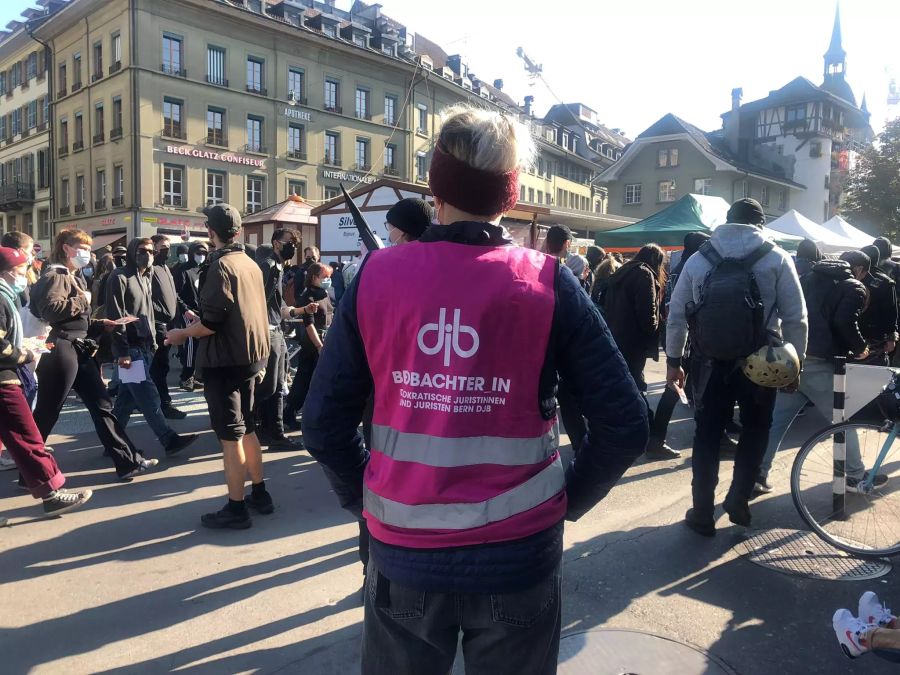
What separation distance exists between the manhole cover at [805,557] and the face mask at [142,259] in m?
5.54

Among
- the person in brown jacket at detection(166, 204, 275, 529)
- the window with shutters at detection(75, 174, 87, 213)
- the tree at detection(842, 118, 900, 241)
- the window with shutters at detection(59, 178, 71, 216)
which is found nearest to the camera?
the person in brown jacket at detection(166, 204, 275, 529)

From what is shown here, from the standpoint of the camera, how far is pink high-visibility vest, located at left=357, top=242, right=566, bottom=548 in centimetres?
152

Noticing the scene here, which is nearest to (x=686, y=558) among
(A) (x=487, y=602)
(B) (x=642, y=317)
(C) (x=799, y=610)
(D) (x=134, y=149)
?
(C) (x=799, y=610)

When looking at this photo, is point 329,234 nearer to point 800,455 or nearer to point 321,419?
point 800,455

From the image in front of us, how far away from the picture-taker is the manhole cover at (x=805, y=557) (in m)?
3.72

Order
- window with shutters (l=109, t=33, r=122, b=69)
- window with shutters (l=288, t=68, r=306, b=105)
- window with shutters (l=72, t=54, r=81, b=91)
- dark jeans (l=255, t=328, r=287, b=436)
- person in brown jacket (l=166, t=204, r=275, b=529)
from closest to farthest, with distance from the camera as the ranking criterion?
person in brown jacket (l=166, t=204, r=275, b=529) < dark jeans (l=255, t=328, r=287, b=436) < window with shutters (l=109, t=33, r=122, b=69) < window with shutters (l=72, t=54, r=81, b=91) < window with shutters (l=288, t=68, r=306, b=105)

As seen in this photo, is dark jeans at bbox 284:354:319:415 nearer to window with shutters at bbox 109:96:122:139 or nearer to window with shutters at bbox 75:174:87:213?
window with shutters at bbox 109:96:122:139

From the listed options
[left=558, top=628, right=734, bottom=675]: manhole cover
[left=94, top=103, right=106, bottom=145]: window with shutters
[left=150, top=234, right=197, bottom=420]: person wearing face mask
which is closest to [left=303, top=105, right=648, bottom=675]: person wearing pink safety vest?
[left=558, top=628, right=734, bottom=675]: manhole cover

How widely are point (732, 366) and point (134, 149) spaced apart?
33.2 meters

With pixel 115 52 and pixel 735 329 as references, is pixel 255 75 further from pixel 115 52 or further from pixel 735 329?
pixel 735 329

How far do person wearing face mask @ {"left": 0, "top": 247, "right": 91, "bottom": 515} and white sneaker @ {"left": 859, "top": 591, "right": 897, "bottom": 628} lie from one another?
4.40m

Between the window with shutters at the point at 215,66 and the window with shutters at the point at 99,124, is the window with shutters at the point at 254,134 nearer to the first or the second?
the window with shutters at the point at 215,66

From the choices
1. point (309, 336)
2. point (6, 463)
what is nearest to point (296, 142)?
point (309, 336)

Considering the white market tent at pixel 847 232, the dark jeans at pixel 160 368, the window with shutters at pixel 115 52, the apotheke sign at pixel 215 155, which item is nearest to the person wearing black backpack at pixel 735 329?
the dark jeans at pixel 160 368
